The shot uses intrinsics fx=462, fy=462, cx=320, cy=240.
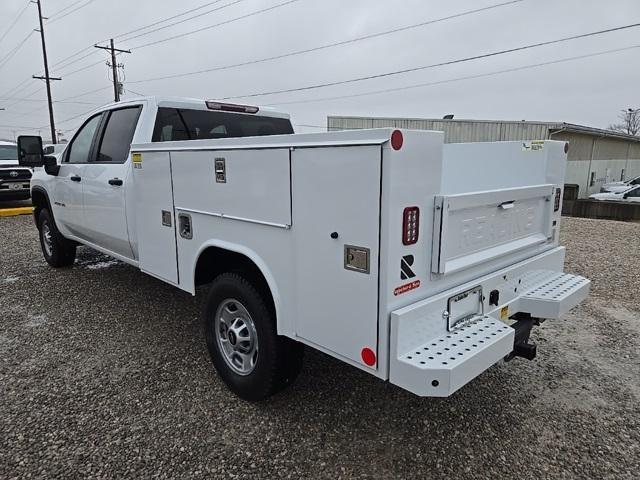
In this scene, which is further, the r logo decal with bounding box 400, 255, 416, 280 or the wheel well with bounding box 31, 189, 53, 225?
the wheel well with bounding box 31, 189, 53, 225

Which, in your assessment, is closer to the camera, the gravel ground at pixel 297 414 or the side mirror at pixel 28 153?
the gravel ground at pixel 297 414

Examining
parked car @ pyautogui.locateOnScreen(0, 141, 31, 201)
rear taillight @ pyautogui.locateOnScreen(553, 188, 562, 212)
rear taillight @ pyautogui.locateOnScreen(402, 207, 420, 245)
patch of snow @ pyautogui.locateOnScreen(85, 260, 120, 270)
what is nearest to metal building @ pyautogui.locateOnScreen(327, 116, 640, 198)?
parked car @ pyautogui.locateOnScreen(0, 141, 31, 201)

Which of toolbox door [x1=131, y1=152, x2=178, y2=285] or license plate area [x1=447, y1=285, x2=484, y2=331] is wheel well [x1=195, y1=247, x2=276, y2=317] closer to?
toolbox door [x1=131, y1=152, x2=178, y2=285]

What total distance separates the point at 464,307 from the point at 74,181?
439 cm

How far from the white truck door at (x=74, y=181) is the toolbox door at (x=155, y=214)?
1.39 meters

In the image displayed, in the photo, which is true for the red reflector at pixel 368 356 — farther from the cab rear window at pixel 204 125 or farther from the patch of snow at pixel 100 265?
the patch of snow at pixel 100 265

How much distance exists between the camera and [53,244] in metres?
6.27

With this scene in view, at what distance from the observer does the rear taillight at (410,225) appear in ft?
6.83

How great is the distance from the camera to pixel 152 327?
4387 millimetres

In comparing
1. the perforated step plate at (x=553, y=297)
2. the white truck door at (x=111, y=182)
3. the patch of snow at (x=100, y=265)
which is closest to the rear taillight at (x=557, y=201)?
the perforated step plate at (x=553, y=297)

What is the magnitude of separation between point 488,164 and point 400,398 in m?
1.81

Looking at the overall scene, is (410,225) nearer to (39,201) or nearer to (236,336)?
(236,336)

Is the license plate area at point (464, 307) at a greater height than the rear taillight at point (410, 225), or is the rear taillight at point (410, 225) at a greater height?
the rear taillight at point (410, 225)

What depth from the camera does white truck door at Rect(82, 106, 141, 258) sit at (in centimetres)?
418
